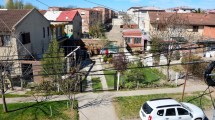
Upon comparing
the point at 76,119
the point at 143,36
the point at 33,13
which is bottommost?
the point at 76,119

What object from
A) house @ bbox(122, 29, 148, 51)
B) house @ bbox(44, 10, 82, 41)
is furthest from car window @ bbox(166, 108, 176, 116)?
house @ bbox(44, 10, 82, 41)

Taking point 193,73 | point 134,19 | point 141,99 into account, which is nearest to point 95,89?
point 141,99

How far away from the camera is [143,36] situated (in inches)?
1567

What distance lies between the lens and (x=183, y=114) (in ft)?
49.3

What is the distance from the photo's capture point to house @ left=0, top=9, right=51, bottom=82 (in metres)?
23.7

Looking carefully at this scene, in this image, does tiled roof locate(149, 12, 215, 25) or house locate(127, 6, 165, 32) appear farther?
house locate(127, 6, 165, 32)

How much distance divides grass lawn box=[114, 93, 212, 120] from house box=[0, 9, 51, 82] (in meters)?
8.11

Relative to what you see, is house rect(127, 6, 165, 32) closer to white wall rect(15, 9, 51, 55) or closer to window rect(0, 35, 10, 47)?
white wall rect(15, 9, 51, 55)

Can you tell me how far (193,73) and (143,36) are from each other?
1653 cm

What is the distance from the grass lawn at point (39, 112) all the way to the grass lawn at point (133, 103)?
3031 millimetres

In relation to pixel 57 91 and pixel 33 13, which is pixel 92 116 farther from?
pixel 33 13

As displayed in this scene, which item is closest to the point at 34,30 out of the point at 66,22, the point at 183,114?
the point at 66,22

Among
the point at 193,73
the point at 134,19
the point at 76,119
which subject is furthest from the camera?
the point at 134,19

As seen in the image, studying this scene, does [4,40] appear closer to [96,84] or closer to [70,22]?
[96,84]
